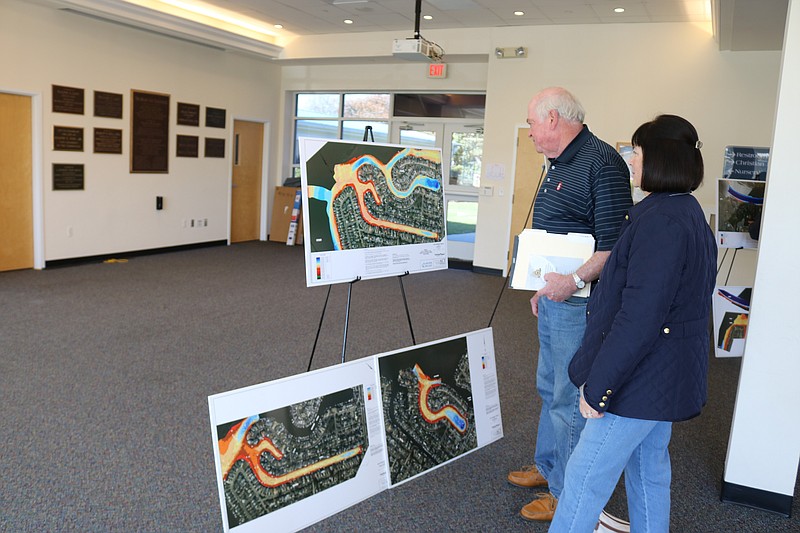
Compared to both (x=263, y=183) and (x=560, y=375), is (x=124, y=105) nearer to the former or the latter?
(x=263, y=183)

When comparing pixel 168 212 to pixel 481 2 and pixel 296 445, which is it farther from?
pixel 296 445

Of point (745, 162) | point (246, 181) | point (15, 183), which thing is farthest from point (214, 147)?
point (745, 162)

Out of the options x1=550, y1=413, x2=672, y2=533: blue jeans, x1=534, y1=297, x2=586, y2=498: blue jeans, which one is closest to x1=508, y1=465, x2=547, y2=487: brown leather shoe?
x1=534, y1=297, x2=586, y2=498: blue jeans

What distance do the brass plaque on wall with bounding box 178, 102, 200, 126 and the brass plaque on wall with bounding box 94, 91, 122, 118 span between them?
964 mm

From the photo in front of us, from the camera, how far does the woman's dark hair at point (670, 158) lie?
1.81 meters

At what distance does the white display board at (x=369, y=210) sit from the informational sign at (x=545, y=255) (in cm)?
75

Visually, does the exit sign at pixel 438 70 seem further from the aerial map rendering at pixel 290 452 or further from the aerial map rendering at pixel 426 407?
the aerial map rendering at pixel 290 452

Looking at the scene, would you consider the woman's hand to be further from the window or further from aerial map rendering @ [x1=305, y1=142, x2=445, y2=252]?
the window

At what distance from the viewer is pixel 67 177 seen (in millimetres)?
7547

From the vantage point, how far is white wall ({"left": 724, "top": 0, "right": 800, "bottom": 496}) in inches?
105

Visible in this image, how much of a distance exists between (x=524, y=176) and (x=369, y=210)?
18.6ft

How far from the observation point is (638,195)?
707 centimetres

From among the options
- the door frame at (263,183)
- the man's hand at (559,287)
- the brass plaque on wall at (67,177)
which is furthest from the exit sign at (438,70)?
the man's hand at (559,287)

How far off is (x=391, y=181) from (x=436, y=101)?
22.4ft
